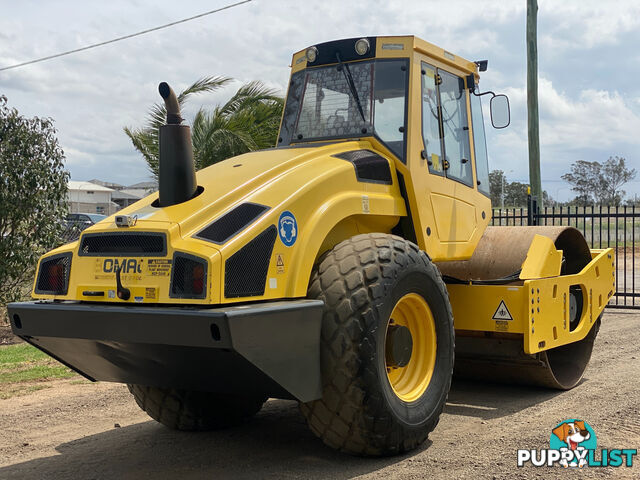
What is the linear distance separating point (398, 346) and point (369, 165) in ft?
4.46

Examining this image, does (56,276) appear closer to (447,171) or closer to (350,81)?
(350,81)

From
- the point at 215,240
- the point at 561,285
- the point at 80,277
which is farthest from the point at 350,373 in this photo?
the point at 561,285

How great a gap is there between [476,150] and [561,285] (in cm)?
146

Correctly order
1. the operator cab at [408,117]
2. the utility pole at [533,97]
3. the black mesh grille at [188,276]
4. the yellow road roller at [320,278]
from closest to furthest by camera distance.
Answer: the black mesh grille at [188,276], the yellow road roller at [320,278], the operator cab at [408,117], the utility pole at [533,97]

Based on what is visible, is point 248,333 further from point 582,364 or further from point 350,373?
point 582,364

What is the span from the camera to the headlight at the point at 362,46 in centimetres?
602

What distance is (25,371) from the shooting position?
8.45 metres

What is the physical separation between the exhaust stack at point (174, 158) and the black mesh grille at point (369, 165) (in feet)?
3.94

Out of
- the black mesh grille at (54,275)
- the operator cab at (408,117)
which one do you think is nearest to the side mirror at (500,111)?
the operator cab at (408,117)

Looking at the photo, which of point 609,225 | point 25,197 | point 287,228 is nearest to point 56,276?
point 287,228

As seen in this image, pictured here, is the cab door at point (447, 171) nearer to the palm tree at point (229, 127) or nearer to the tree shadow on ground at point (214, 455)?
the tree shadow on ground at point (214, 455)

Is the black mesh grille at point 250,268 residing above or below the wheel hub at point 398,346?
above

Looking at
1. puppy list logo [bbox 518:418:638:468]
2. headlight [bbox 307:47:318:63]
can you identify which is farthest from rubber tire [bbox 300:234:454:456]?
headlight [bbox 307:47:318:63]

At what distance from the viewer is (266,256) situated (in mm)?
4273
